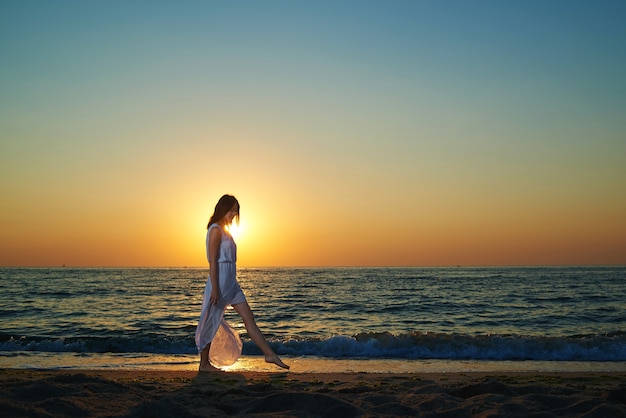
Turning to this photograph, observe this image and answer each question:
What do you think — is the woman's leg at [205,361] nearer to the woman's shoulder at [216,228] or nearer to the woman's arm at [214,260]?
the woman's arm at [214,260]

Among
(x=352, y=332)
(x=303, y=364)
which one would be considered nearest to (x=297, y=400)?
→ (x=303, y=364)

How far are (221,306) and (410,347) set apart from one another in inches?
217

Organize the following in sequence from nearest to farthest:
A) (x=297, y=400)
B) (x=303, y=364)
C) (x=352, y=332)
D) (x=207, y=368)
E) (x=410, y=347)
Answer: (x=297, y=400) < (x=207, y=368) < (x=303, y=364) < (x=410, y=347) < (x=352, y=332)

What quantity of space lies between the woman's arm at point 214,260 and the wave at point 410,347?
4.19 metres

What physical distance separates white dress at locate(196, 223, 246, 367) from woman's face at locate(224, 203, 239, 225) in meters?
0.15

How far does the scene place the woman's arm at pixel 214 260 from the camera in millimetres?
7133

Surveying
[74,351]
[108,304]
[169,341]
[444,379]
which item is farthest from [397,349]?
[108,304]

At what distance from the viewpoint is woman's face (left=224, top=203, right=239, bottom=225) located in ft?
23.8

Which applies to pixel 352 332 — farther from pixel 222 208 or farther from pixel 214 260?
pixel 222 208

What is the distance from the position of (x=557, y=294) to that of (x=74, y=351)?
85.8 feet

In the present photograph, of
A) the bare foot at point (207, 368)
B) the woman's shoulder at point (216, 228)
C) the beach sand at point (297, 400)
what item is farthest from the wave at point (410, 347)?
the beach sand at point (297, 400)

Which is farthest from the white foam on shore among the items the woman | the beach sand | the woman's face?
the beach sand

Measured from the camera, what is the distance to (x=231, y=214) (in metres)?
7.27

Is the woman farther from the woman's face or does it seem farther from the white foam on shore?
the white foam on shore
